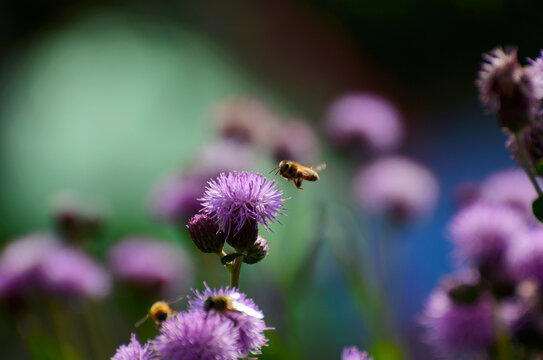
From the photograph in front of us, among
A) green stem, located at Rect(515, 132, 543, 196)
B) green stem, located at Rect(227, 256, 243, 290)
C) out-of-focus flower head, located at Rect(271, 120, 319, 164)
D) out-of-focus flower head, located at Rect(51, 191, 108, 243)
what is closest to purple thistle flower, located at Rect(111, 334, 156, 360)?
green stem, located at Rect(227, 256, 243, 290)

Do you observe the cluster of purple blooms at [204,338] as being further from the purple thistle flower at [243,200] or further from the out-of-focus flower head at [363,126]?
the out-of-focus flower head at [363,126]

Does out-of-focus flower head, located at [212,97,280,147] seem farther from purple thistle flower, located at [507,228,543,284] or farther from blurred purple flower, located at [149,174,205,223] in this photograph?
purple thistle flower, located at [507,228,543,284]

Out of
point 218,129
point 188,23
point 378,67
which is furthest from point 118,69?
point 218,129

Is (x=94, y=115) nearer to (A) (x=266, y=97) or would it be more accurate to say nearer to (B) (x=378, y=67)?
(A) (x=266, y=97)

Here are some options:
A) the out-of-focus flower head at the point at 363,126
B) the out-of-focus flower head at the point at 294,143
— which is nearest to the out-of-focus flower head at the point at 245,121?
the out-of-focus flower head at the point at 294,143

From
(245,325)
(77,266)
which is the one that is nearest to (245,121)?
(77,266)

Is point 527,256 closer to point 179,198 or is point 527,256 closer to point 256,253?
point 256,253
